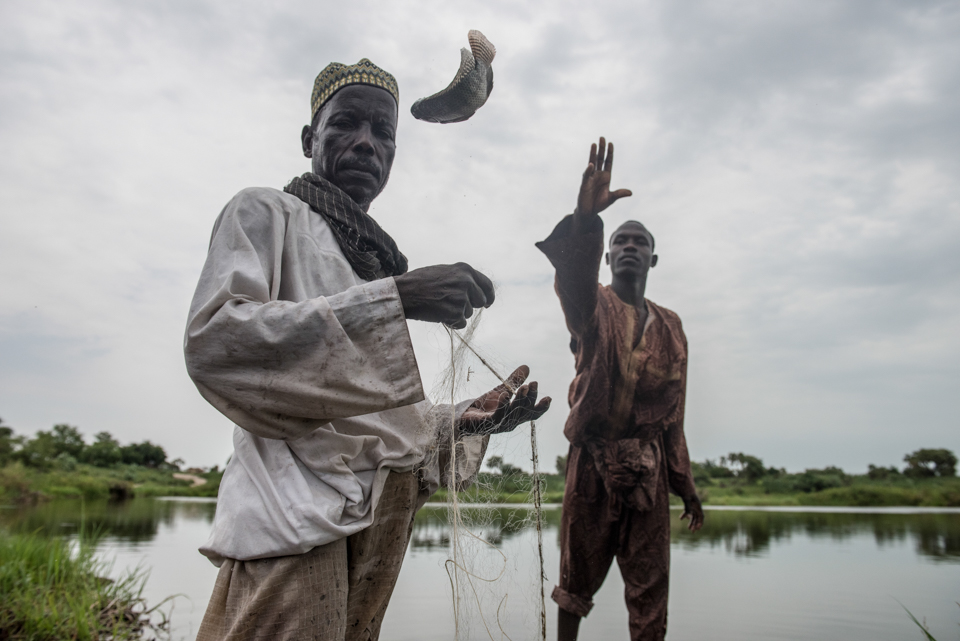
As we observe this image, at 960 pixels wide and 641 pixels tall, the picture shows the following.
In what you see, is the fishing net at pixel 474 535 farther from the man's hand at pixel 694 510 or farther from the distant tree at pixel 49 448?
the distant tree at pixel 49 448

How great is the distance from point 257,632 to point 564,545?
9.61 feet

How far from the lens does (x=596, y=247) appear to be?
135 inches

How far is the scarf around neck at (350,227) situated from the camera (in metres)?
1.37

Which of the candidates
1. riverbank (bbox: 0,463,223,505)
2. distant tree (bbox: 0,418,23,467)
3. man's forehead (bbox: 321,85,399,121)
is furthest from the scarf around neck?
distant tree (bbox: 0,418,23,467)

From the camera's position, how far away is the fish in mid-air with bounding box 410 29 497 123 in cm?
174

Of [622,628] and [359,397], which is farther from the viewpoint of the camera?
[622,628]

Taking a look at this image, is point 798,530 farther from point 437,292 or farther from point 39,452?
point 39,452

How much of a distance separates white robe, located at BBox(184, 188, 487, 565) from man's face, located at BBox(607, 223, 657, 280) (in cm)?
297

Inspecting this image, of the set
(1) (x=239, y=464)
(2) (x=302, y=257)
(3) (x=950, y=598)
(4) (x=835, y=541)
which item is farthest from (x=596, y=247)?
(4) (x=835, y=541)

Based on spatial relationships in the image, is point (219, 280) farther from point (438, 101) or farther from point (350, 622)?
point (438, 101)

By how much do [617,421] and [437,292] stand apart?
2.88 metres

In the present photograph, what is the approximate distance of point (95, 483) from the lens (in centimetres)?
2212

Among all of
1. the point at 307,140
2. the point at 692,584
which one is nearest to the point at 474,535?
the point at 307,140

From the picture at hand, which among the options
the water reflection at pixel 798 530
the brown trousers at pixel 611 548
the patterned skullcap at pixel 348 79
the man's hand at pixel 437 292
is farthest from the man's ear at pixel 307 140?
the water reflection at pixel 798 530
